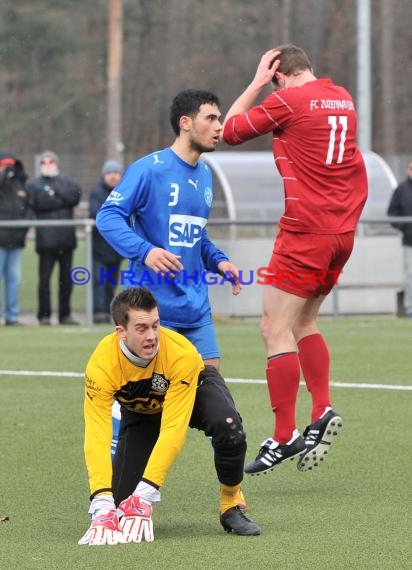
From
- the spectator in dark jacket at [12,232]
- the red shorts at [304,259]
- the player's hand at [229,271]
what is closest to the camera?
the player's hand at [229,271]

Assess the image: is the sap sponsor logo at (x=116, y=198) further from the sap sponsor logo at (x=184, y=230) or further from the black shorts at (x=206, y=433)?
the black shorts at (x=206, y=433)

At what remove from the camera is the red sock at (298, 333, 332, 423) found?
7.57m

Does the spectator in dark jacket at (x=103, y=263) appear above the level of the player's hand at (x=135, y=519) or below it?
above

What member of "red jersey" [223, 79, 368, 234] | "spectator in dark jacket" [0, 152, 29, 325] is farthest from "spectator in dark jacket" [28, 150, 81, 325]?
"red jersey" [223, 79, 368, 234]

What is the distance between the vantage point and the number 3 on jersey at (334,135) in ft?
23.7

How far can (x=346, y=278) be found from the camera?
699 inches

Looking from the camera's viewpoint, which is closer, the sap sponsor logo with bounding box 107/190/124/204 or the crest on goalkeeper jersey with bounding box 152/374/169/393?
the crest on goalkeeper jersey with bounding box 152/374/169/393

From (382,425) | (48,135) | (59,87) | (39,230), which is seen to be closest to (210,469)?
(382,425)

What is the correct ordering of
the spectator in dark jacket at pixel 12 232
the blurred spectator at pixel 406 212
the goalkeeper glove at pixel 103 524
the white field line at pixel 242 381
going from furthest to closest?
the blurred spectator at pixel 406 212, the spectator in dark jacket at pixel 12 232, the white field line at pixel 242 381, the goalkeeper glove at pixel 103 524

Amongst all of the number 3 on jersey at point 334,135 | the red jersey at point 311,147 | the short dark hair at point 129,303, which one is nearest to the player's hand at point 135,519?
the short dark hair at point 129,303

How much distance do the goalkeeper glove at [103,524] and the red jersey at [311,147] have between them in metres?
2.23

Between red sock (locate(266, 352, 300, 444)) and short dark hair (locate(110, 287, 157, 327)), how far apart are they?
5.78ft

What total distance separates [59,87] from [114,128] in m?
8.19

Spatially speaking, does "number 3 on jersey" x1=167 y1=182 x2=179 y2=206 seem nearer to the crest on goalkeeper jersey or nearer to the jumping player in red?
the jumping player in red
